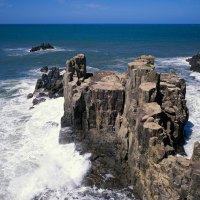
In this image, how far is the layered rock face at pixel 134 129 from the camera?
1786 centimetres

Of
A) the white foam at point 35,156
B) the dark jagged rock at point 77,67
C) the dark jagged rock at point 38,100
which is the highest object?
the dark jagged rock at point 77,67

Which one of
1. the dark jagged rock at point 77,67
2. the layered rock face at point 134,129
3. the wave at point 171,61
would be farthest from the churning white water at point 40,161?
the wave at point 171,61

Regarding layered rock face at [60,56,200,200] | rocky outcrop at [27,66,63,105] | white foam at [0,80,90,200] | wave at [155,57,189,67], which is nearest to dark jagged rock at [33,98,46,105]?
rocky outcrop at [27,66,63,105]

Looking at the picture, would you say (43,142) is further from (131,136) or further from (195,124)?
(195,124)

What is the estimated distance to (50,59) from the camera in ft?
252

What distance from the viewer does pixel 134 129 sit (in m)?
21.9

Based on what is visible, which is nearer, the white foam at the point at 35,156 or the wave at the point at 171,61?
the white foam at the point at 35,156

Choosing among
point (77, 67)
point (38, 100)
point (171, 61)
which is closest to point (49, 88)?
point (38, 100)

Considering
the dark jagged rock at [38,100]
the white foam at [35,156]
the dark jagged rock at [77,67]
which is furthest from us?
the dark jagged rock at [38,100]

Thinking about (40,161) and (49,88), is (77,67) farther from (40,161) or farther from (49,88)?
(49,88)

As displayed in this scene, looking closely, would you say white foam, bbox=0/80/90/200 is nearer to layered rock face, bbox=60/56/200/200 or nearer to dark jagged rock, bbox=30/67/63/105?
layered rock face, bbox=60/56/200/200

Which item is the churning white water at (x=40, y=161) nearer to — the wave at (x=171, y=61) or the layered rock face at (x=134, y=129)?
the layered rock face at (x=134, y=129)

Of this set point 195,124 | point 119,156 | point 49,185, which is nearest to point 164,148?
point 119,156

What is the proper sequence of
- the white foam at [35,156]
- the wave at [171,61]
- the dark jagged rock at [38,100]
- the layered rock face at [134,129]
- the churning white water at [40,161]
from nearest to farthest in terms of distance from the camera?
the layered rock face at [134,129], the churning white water at [40,161], the white foam at [35,156], the dark jagged rock at [38,100], the wave at [171,61]
